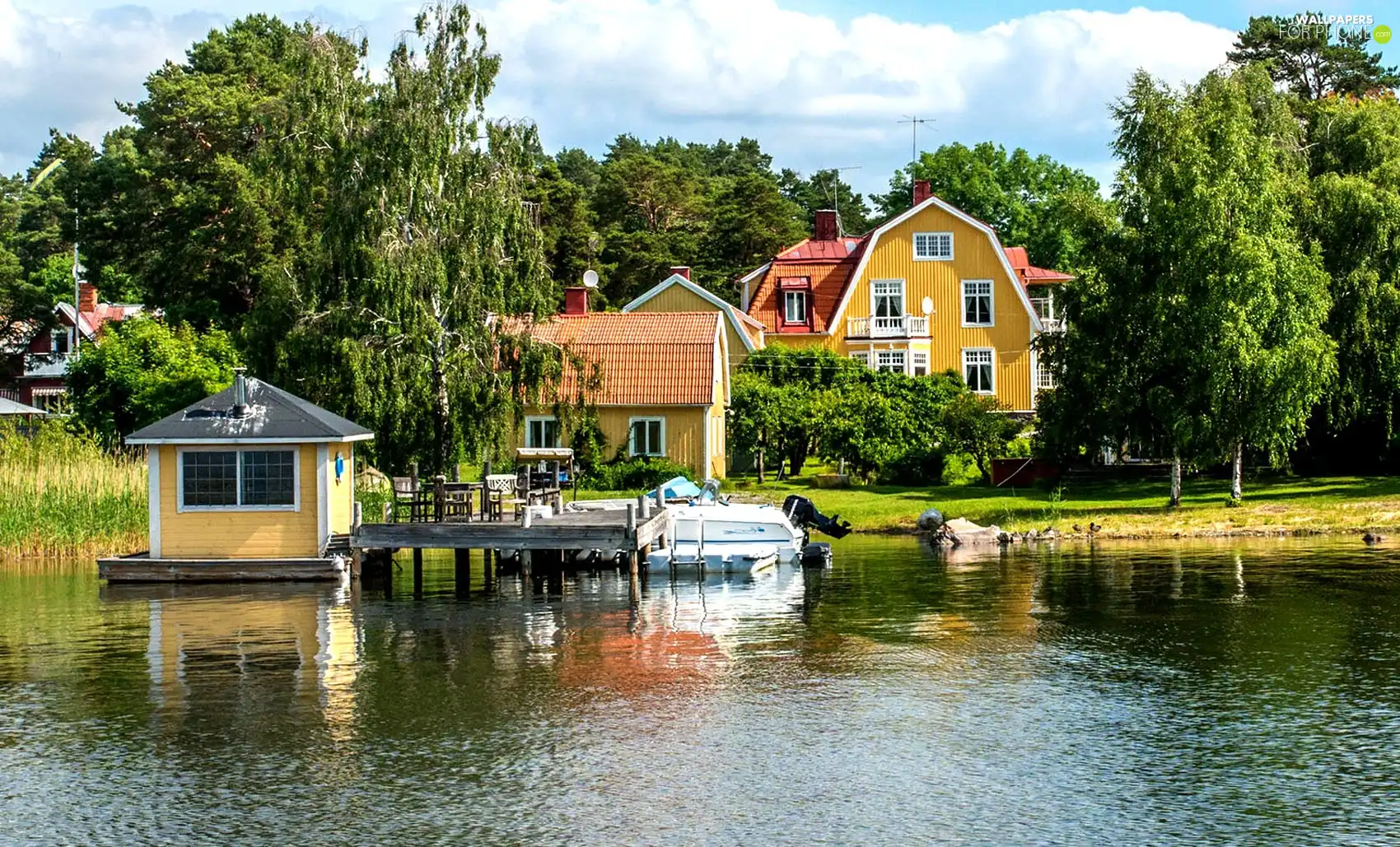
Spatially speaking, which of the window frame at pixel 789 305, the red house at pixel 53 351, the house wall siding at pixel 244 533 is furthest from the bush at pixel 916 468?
the red house at pixel 53 351

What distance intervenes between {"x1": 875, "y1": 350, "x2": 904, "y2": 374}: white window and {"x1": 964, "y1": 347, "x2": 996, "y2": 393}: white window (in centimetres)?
291

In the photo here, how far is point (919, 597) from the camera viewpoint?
108ft

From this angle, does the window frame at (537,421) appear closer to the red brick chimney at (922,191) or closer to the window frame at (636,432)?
the window frame at (636,432)

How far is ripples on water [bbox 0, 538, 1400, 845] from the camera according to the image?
1730 centimetres

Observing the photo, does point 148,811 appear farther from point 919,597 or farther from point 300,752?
point 919,597

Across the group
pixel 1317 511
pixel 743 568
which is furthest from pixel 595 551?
pixel 1317 511

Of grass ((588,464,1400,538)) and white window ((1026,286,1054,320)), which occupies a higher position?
white window ((1026,286,1054,320))

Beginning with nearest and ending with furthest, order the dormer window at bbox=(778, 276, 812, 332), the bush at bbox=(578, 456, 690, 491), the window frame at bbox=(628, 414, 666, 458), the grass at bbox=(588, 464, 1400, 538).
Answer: the grass at bbox=(588, 464, 1400, 538)
the bush at bbox=(578, 456, 690, 491)
the window frame at bbox=(628, 414, 666, 458)
the dormer window at bbox=(778, 276, 812, 332)

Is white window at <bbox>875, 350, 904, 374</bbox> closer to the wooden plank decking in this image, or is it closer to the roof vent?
the wooden plank decking

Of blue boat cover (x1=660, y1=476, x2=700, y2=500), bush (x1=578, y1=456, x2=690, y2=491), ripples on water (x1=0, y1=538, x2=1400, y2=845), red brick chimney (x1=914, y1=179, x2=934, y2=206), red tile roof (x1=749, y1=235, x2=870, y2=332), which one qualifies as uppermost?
red brick chimney (x1=914, y1=179, x2=934, y2=206)

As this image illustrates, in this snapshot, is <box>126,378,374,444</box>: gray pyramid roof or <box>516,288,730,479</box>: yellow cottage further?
<box>516,288,730,479</box>: yellow cottage

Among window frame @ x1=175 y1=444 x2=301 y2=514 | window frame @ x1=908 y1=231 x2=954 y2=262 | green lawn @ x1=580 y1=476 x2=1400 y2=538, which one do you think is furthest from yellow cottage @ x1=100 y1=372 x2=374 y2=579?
window frame @ x1=908 y1=231 x2=954 y2=262

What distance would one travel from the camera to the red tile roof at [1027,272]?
243 feet

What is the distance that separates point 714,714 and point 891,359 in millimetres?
49071
